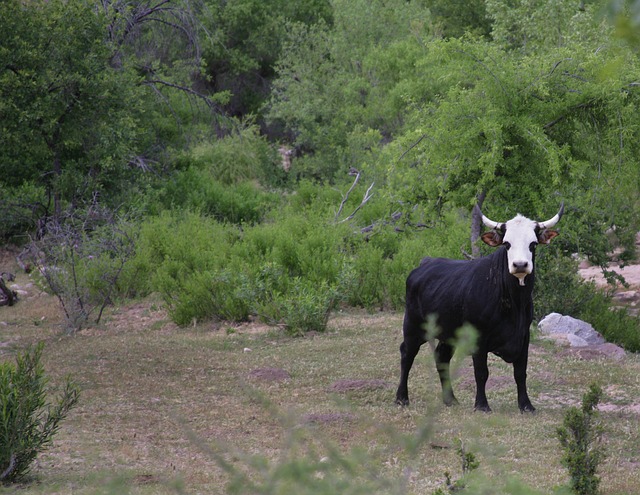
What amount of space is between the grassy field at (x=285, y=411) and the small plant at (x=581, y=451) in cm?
26

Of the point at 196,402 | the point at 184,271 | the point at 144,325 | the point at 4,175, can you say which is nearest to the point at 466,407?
the point at 196,402

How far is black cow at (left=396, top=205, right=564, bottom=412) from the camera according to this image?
8719 millimetres

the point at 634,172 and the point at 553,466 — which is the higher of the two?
the point at 634,172

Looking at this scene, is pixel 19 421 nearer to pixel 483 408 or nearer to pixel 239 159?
pixel 483 408

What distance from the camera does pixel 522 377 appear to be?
915cm

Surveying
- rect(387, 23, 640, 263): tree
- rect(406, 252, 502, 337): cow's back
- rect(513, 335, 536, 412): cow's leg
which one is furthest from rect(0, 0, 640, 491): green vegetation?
rect(513, 335, 536, 412): cow's leg

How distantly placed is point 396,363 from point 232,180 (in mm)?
19172

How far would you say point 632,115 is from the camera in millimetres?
13352

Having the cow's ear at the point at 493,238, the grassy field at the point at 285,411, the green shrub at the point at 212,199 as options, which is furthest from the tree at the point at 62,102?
the cow's ear at the point at 493,238

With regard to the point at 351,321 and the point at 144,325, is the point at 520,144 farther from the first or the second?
the point at 144,325

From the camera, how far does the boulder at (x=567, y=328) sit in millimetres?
14062

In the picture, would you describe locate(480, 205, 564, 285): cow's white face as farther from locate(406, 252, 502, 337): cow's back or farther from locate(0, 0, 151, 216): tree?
locate(0, 0, 151, 216): tree

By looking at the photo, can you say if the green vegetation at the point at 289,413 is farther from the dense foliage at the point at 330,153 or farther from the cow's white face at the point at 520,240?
the dense foliage at the point at 330,153

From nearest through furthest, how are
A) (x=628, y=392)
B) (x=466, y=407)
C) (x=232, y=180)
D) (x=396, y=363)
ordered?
1. (x=466, y=407)
2. (x=628, y=392)
3. (x=396, y=363)
4. (x=232, y=180)
